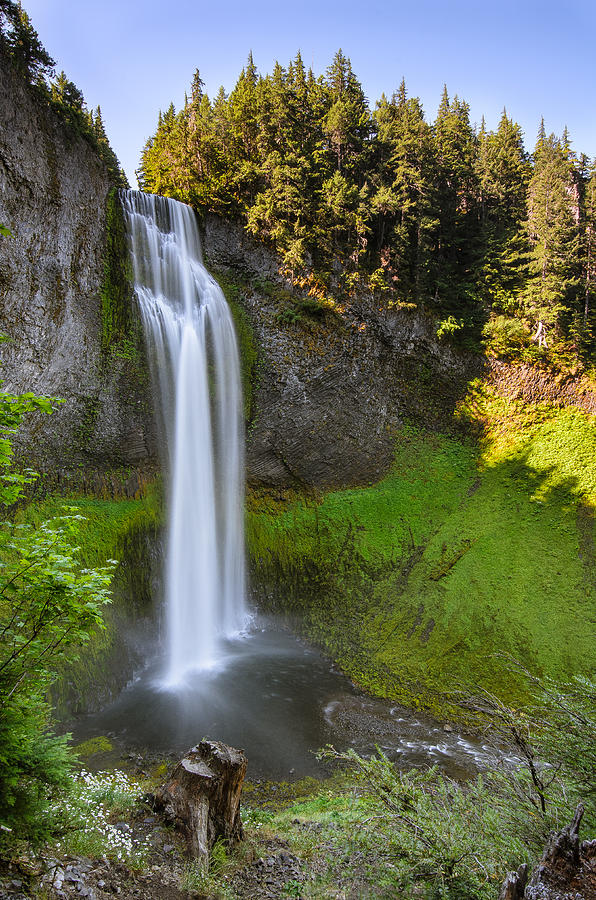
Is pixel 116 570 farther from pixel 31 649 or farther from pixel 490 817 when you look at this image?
pixel 490 817

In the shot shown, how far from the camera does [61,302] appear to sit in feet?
41.6

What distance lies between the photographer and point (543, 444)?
17266 millimetres

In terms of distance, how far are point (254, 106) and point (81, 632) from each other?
23568 mm

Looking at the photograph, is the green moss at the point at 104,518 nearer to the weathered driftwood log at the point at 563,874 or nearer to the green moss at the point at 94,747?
the green moss at the point at 94,747

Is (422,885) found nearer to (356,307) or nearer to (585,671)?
(585,671)

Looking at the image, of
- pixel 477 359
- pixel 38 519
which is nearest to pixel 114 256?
pixel 38 519

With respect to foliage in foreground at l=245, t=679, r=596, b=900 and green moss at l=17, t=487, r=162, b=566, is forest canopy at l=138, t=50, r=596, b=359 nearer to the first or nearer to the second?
green moss at l=17, t=487, r=162, b=566

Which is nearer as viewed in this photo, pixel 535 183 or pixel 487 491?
pixel 487 491

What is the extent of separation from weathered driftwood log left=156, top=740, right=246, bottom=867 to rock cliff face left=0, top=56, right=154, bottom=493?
9439 mm

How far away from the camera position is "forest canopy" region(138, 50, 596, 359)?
731 inches

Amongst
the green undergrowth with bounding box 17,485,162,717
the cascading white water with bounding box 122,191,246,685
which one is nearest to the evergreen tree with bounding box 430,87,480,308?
the cascading white water with bounding box 122,191,246,685

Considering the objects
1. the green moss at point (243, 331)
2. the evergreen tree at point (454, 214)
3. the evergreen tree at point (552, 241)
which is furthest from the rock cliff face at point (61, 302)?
the evergreen tree at point (552, 241)

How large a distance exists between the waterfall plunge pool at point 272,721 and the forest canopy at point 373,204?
15.3 m

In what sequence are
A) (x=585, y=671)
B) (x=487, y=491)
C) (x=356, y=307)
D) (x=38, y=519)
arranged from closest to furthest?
(x=585, y=671) → (x=38, y=519) → (x=487, y=491) → (x=356, y=307)
